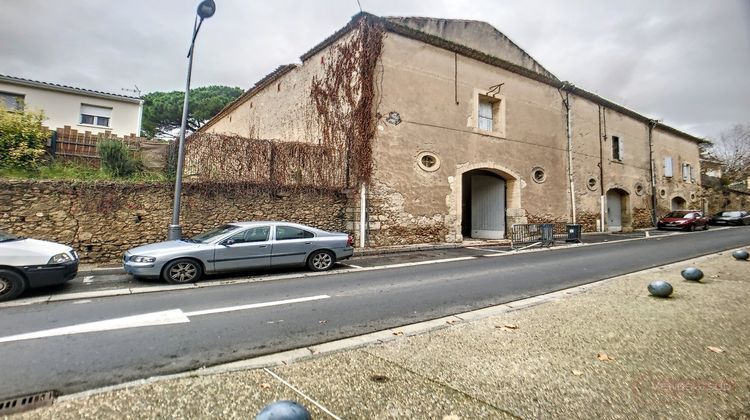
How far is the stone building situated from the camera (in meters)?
13.3

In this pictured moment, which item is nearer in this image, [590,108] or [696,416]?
[696,416]

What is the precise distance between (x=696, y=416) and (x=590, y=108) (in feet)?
75.0

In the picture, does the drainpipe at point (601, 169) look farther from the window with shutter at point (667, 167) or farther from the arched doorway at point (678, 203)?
the arched doorway at point (678, 203)

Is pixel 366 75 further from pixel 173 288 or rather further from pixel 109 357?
pixel 109 357

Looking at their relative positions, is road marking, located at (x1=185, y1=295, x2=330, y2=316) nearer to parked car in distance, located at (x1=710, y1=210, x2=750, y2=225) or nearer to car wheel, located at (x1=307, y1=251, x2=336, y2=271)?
car wheel, located at (x1=307, y1=251, x2=336, y2=271)

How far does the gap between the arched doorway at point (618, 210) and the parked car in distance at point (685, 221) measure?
2.31 meters

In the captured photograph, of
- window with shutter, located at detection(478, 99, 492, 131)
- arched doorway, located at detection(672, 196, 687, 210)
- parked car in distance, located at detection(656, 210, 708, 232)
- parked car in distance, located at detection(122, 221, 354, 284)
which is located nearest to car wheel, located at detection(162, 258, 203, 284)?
parked car in distance, located at detection(122, 221, 354, 284)

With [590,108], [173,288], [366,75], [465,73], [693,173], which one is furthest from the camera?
[693,173]

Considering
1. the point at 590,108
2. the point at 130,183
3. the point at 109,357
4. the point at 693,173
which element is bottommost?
the point at 109,357

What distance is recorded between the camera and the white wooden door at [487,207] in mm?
17216

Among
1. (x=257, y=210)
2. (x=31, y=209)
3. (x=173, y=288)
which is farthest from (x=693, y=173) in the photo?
(x=31, y=209)

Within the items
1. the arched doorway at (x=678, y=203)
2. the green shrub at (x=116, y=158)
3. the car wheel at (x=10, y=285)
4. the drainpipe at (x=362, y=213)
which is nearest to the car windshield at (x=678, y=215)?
the arched doorway at (x=678, y=203)

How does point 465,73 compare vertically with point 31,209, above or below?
above

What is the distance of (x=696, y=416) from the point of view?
2.35 metres
